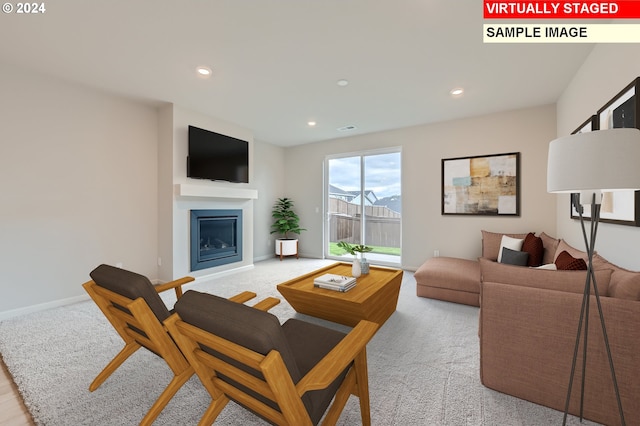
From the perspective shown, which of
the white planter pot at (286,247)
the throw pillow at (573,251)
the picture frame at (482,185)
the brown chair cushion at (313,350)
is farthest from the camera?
the white planter pot at (286,247)

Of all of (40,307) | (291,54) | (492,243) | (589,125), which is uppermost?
(291,54)

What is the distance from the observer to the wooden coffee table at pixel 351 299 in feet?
7.66

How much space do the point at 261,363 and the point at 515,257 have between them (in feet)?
11.3

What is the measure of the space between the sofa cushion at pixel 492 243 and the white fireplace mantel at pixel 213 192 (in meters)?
3.98

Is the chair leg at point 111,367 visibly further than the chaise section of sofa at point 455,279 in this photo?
No

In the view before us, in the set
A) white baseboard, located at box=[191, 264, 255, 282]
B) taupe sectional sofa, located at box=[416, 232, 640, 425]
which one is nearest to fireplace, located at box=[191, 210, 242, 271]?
white baseboard, located at box=[191, 264, 255, 282]

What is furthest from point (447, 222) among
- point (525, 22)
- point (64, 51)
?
point (64, 51)

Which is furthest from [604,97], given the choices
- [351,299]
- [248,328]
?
[248,328]

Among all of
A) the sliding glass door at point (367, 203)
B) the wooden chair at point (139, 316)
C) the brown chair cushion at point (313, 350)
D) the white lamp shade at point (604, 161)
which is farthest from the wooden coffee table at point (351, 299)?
the sliding glass door at point (367, 203)

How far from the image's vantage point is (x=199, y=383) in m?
1.84

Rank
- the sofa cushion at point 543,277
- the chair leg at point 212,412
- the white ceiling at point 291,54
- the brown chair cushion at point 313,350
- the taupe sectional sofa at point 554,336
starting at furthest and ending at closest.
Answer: the white ceiling at point 291,54 → the sofa cushion at point 543,277 → the taupe sectional sofa at point 554,336 → the chair leg at point 212,412 → the brown chair cushion at point 313,350

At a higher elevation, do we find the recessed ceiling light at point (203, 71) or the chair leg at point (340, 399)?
the recessed ceiling light at point (203, 71)

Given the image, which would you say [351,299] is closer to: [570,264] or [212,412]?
[212,412]

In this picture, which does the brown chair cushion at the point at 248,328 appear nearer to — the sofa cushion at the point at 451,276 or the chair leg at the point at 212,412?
the chair leg at the point at 212,412
